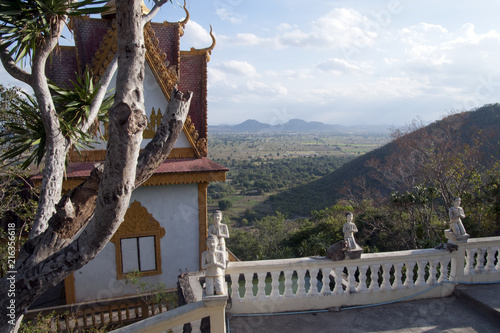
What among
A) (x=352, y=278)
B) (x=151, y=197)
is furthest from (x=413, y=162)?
(x=151, y=197)

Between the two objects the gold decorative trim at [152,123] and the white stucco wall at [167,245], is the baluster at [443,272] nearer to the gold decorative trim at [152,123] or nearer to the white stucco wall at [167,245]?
the white stucco wall at [167,245]

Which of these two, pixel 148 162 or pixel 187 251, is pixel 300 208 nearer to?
pixel 187 251

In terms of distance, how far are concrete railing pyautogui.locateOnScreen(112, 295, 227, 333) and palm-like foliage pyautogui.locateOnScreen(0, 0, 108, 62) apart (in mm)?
3736

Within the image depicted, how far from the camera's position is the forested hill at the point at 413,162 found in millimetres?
15016

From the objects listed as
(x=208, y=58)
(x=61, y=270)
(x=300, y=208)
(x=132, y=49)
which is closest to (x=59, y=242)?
(x=61, y=270)

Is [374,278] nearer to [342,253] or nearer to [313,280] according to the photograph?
[342,253]

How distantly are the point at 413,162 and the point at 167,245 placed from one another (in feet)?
43.8

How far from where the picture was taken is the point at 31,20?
460 centimetres

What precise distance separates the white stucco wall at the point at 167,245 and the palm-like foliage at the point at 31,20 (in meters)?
4.60

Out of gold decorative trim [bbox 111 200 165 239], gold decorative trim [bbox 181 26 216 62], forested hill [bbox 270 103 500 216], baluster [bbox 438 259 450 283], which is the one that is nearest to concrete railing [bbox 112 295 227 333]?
baluster [bbox 438 259 450 283]

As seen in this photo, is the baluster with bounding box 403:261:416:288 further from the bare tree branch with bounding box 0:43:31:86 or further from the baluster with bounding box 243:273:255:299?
the bare tree branch with bounding box 0:43:31:86

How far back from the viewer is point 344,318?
548cm

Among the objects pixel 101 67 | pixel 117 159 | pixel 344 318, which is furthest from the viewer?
pixel 101 67

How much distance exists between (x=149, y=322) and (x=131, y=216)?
15.9ft
